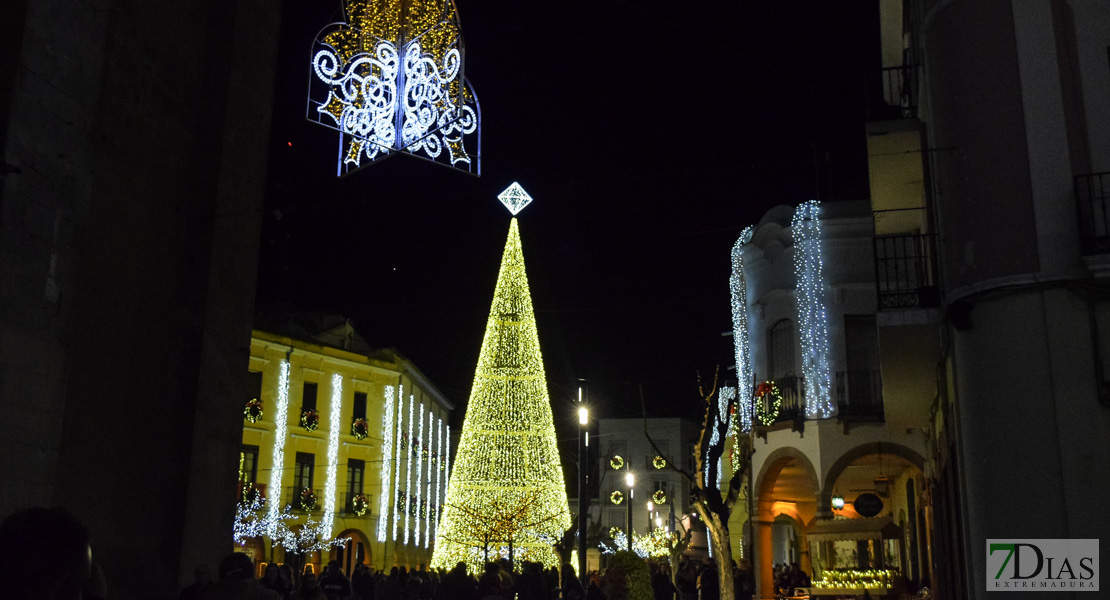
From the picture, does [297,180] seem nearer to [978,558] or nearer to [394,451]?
[978,558]

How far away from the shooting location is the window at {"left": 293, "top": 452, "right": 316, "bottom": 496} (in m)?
42.6

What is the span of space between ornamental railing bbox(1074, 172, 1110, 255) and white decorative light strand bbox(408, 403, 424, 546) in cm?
4432

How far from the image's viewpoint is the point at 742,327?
90.5 ft

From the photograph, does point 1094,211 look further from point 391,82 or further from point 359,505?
point 359,505

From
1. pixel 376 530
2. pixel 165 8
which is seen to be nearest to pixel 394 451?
pixel 376 530

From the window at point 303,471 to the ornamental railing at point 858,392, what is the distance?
27044 mm

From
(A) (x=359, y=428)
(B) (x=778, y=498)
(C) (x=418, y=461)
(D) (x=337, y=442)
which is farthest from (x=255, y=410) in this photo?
(B) (x=778, y=498)

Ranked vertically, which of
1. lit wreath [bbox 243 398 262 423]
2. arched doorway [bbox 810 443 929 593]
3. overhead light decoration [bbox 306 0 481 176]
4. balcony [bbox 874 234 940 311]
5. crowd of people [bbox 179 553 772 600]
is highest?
overhead light decoration [bbox 306 0 481 176]

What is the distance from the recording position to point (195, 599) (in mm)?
8562

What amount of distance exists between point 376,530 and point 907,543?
2829 centimetres

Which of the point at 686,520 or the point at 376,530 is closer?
the point at 376,530

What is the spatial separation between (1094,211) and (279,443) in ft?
119

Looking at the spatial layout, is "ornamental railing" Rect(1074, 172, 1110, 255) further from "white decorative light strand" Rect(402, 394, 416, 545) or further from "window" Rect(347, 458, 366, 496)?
"white decorative light strand" Rect(402, 394, 416, 545)

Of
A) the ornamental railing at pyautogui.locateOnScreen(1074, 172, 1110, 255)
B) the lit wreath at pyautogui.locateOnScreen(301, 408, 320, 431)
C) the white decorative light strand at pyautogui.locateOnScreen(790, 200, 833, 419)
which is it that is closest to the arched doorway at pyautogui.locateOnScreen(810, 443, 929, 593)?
the white decorative light strand at pyautogui.locateOnScreen(790, 200, 833, 419)
